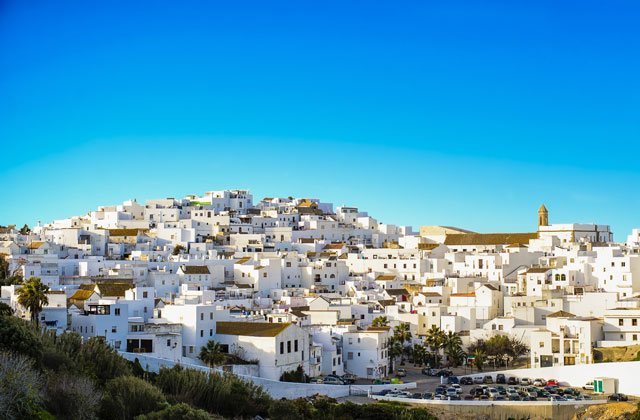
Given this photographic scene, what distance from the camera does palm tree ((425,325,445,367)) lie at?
1950 inches

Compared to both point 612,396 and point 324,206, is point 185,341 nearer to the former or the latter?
point 612,396

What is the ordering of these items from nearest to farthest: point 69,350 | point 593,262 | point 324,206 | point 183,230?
point 69,350 → point 593,262 → point 183,230 → point 324,206

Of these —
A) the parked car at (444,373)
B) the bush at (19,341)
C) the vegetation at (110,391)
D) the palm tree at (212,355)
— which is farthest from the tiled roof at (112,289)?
the bush at (19,341)

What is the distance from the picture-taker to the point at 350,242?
79.9 meters

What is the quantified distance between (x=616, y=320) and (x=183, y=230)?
36277 mm

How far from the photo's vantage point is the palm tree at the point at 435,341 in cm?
4953

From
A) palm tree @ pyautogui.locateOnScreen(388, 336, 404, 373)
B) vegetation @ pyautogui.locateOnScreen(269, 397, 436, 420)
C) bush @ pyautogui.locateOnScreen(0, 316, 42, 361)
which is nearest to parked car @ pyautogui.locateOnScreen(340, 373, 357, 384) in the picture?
palm tree @ pyautogui.locateOnScreen(388, 336, 404, 373)

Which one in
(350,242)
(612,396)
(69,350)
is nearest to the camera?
(69,350)

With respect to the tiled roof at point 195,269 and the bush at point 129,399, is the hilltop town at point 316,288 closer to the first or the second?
the tiled roof at point 195,269

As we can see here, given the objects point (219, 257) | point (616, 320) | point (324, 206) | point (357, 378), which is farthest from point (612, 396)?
point (324, 206)

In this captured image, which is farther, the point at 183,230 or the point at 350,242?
the point at 350,242

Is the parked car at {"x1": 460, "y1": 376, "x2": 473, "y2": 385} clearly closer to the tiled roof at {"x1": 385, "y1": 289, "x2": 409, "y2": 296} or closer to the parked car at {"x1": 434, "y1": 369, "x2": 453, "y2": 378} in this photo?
the parked car at {"x1": 434, "y1": 369, "x2": 453, "y2": 378}

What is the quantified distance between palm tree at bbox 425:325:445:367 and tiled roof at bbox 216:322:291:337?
11.5 meters

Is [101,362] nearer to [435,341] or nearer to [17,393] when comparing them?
[17,393]
